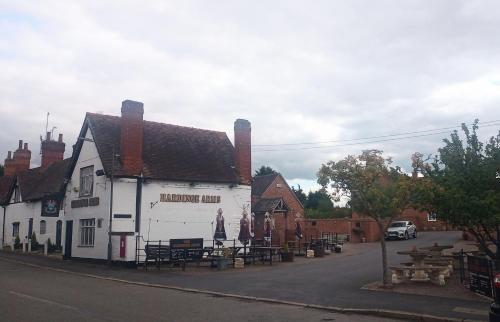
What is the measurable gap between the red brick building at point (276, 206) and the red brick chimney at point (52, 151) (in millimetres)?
17399

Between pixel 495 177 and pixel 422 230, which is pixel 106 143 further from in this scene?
pixel 422 230

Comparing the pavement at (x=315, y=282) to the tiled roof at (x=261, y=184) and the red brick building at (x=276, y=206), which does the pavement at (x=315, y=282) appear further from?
the tiled roof at (x=261, y=184)

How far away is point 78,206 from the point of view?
30.1 metres

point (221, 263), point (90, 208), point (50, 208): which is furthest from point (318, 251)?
point (50, 208)

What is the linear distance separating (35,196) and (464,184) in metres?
31.7

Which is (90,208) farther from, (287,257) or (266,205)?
(266,205)

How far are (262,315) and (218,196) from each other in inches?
703

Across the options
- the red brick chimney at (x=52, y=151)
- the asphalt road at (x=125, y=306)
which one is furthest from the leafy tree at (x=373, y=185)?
the red brick chimney at (x=52, y=151)

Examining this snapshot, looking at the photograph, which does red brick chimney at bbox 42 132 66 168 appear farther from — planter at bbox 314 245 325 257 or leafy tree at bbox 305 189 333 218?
planter at bbox 314 245 325 257

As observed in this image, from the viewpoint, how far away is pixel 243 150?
103 feet

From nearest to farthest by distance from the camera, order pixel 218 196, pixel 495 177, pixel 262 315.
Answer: pixel 262 315, pixel 495 177, pixel 218 196

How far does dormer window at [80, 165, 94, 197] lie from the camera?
29.2 m

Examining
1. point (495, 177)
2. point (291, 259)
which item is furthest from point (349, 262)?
point (495, 177)

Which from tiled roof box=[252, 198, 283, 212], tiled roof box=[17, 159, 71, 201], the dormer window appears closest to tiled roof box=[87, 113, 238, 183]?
the dormer window
